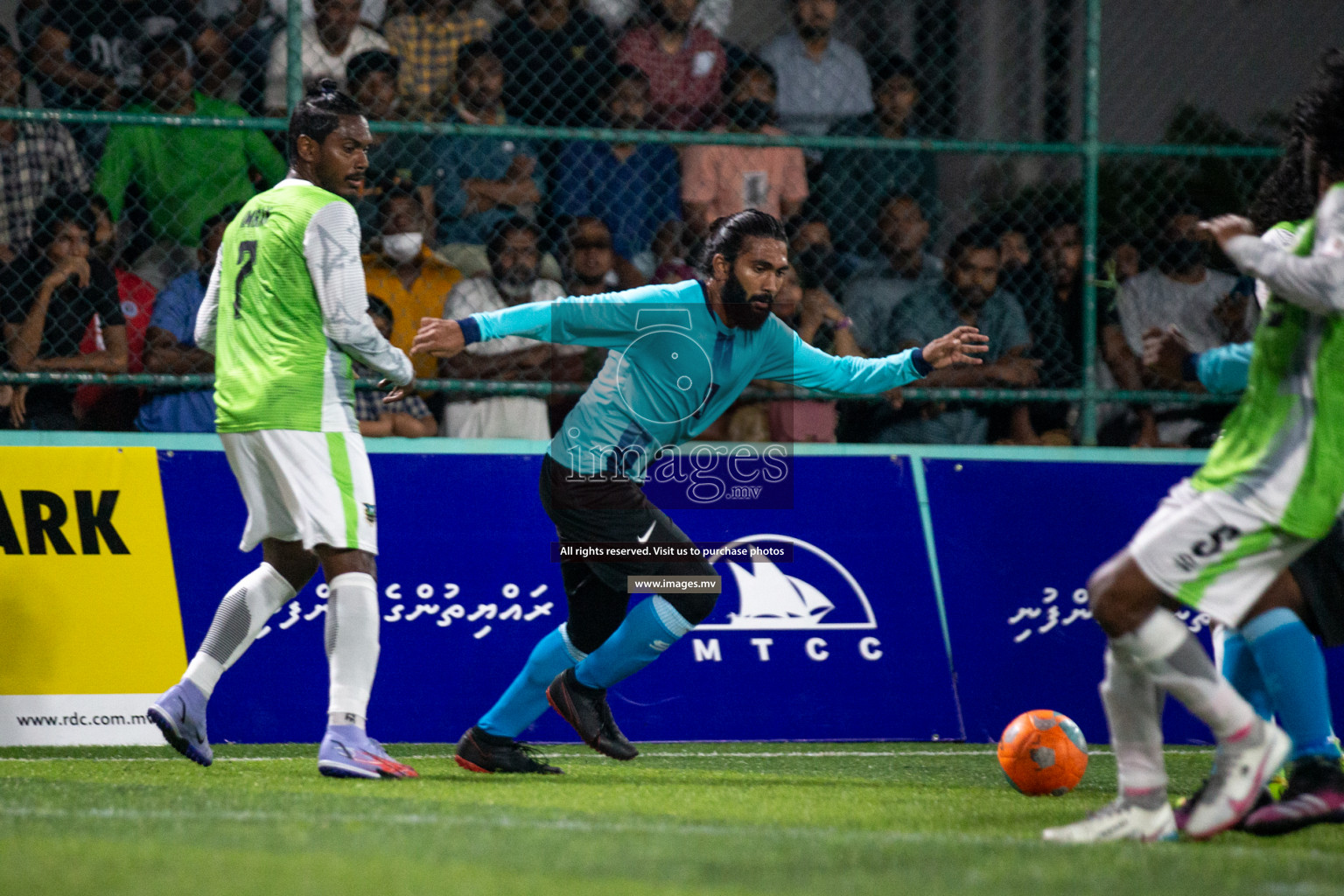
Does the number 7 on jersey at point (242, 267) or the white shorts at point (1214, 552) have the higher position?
the number 7 on jersey at point (242, 267)

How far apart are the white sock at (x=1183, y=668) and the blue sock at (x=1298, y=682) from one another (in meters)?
0.45

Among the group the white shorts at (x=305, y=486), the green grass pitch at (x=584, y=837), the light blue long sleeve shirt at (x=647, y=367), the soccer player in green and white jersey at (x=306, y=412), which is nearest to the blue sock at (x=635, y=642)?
the green grass pitch at (x=584, y=837)

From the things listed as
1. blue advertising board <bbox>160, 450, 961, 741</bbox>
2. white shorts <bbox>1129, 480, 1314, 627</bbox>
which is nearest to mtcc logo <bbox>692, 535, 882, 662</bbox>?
blue advertising board <bbox>160, 450, 961, 741</bbox>

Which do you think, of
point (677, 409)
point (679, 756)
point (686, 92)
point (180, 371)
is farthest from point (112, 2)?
point (679, 756)

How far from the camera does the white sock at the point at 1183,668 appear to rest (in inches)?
151

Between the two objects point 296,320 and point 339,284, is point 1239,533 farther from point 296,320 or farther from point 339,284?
point 296,320

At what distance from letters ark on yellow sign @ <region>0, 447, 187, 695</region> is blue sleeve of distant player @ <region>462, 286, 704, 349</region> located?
6.96 feet

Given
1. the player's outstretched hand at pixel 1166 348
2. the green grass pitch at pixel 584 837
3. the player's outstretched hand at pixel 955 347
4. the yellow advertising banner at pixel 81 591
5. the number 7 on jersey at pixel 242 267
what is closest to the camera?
the green grass pitch at pixel 584 837

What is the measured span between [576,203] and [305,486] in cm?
314

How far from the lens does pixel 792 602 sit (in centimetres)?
678

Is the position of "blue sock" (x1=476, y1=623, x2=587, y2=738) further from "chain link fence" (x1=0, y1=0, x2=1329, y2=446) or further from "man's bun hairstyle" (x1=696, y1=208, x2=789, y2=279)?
A: "chain link fence" (x1=0, y1=0, x2=1329, y2=446)

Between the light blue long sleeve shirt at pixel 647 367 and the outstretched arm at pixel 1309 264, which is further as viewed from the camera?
the light blue long sleeve shirt at pixel 647 367

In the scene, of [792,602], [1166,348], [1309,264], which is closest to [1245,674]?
[1166,348]

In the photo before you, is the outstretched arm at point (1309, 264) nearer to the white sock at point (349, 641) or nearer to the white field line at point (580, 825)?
the white field line at point (580, 825)
